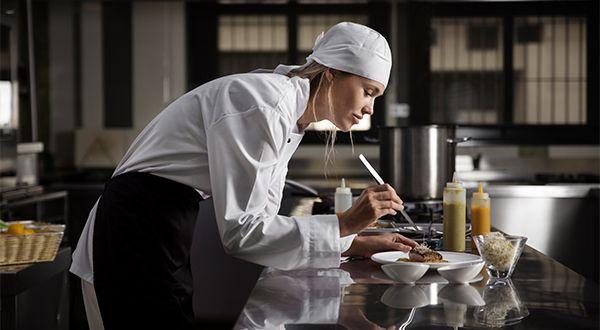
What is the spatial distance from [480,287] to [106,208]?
2.80 feet

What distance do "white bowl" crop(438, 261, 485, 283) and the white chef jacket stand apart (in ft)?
0.75

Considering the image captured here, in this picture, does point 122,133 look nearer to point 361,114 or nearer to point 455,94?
point 455,94

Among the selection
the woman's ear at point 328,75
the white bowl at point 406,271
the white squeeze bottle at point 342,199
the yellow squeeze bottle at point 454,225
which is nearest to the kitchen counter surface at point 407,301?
the white bowl at point 406,271

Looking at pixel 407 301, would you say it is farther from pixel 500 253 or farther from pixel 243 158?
pixel 243 158

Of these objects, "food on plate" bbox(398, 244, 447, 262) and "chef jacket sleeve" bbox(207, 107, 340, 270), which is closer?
"chef jacket sleeve" bbox(207, 107, 340, 270)

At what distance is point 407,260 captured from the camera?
182 cm

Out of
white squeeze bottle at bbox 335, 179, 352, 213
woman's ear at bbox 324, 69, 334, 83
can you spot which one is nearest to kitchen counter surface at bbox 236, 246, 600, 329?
woman's ear at bbox 324, 69, 334, 83

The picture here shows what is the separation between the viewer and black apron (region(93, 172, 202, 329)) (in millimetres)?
1770

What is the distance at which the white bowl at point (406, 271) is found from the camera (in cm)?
168

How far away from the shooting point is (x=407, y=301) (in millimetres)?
1519

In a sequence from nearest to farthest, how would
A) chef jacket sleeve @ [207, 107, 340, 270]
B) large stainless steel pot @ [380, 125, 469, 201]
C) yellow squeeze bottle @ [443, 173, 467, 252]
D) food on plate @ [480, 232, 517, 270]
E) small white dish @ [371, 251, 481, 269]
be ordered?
chef jacket sleeve @ [207, 107, 340, 270] → food on plate @ [480, 232, 517, 270] → small white dish @ [371, 251, 481, 269] → yellow squeeze bottle @ [443, 173, 467, 252] → large stainless steel pot @ [380, 125, 469, 201]

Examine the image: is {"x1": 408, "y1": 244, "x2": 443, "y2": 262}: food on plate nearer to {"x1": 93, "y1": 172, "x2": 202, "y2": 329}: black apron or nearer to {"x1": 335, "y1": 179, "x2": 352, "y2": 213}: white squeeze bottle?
{"x1": 93, "y1": 172, "x2": 202, "y2": 329}: black apron

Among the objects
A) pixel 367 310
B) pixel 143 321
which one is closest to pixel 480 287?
pixel 367 310

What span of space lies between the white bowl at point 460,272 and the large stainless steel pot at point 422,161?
64.2 inches
